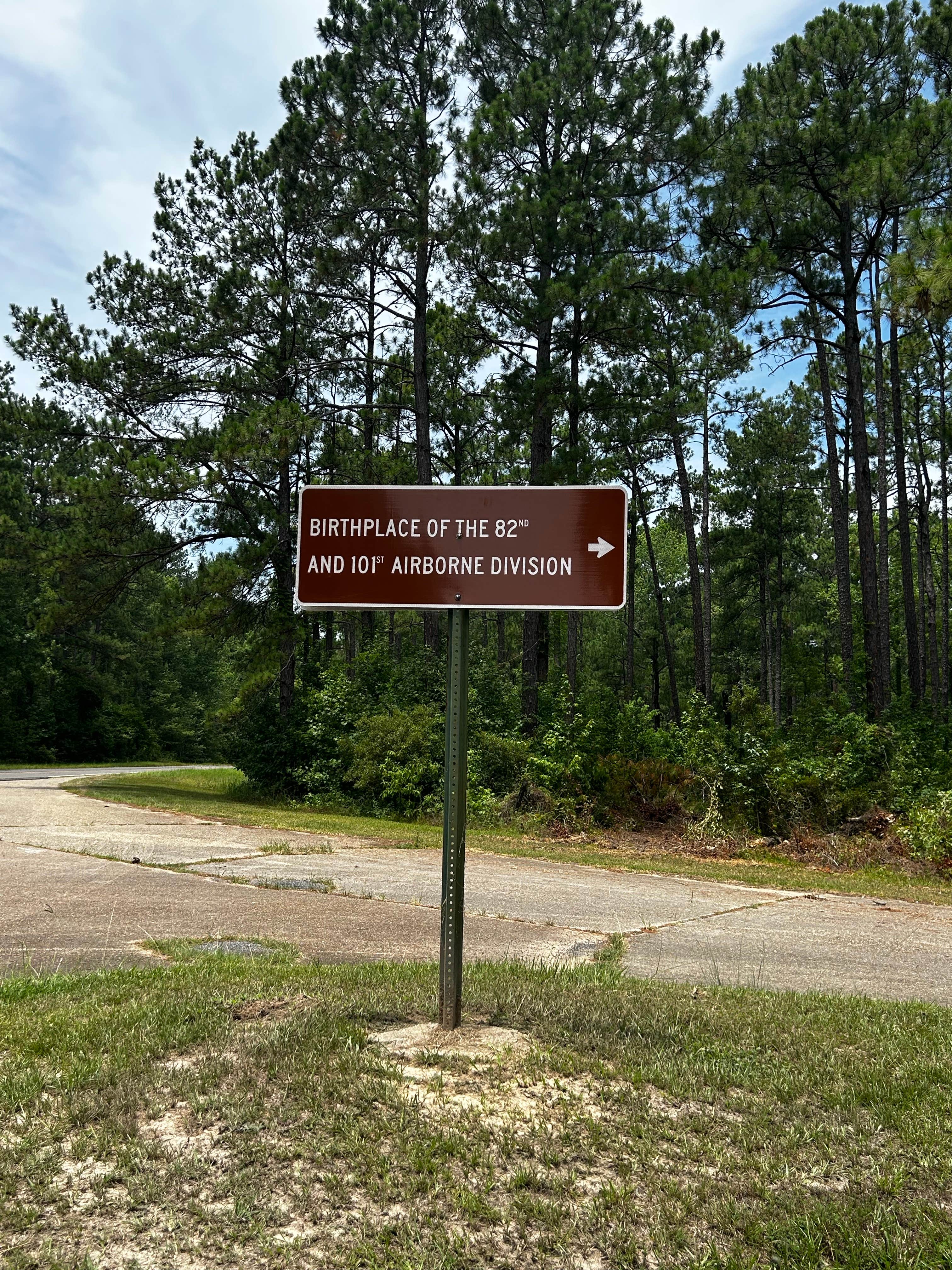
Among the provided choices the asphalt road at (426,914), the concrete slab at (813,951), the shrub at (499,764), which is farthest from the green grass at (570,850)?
the concrete slab at (813,951)

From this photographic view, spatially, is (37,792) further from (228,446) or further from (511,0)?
(511,0)

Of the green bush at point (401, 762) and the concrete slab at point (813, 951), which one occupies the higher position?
the green bush at point (401, 762)

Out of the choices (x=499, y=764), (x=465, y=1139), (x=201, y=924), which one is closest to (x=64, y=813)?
(x=499, y=764)

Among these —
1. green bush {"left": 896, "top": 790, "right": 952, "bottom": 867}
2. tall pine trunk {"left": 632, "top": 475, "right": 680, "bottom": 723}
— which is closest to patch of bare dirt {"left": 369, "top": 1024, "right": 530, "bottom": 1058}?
green bush {"left": 896, "top": 790, "right": 952, "bottom": 867}

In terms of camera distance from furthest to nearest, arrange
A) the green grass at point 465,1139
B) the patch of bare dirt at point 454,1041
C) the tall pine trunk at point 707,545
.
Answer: the tall pine trunk at point 707,545 < the patch of bare dirt at point 454,1041 < the green grass at point 465,1139

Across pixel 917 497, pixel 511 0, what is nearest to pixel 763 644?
pixel 917 497

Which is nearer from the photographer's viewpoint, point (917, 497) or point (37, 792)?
point (37, 792)

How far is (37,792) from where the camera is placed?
65.1 ft

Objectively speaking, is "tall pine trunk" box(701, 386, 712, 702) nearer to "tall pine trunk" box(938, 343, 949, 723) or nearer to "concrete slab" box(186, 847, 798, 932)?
"tall pine trunk" box(938, 343, 949, 723)

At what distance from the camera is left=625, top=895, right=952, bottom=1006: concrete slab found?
19.9 ft

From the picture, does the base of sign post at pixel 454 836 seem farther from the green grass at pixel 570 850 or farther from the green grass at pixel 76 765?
the green grass at pixel 76 765

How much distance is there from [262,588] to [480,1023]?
18.9m

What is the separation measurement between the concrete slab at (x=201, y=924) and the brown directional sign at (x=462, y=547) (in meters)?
2.77

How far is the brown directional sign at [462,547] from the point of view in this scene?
427cm
